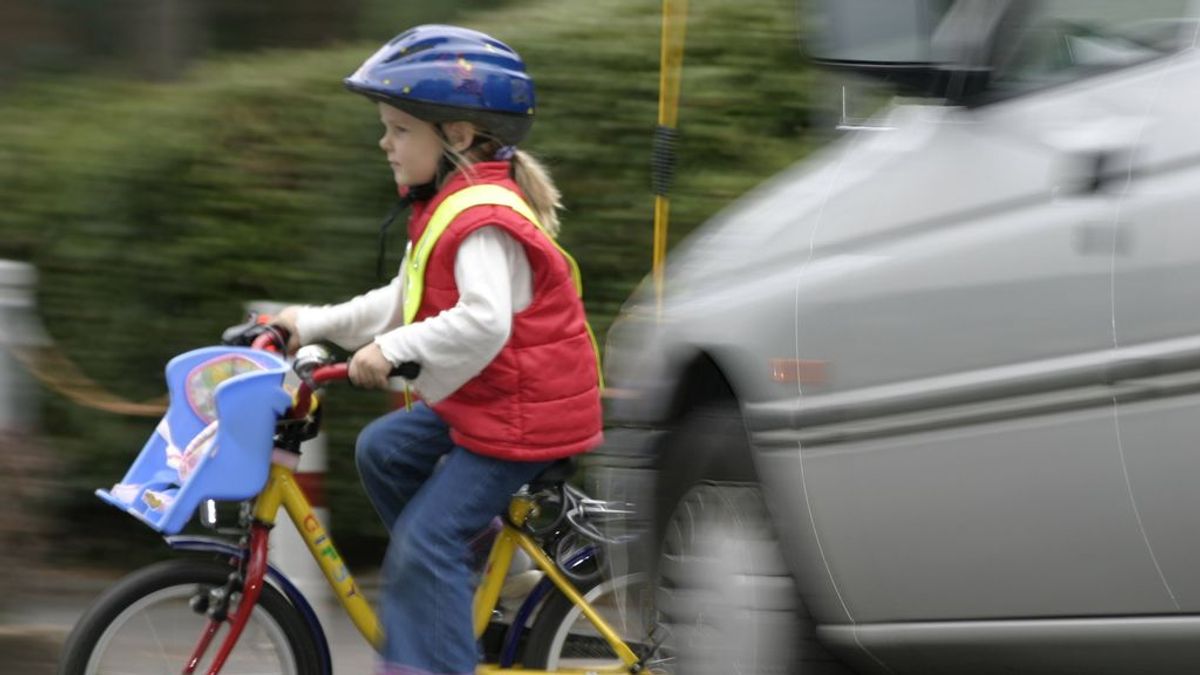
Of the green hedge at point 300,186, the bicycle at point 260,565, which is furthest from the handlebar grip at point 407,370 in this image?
the green hedge at point 300,186

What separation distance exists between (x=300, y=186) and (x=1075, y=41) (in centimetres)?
375

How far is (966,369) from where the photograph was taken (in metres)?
3.67

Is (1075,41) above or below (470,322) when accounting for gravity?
above

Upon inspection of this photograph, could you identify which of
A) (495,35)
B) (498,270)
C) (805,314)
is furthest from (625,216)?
(805,314)

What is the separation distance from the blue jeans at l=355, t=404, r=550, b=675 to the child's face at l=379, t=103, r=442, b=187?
0.63 metres

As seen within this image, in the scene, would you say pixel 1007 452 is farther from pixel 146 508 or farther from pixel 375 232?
pixel 375 232

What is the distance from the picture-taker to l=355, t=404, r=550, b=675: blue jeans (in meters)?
4.74

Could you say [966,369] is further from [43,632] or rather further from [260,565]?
[43,632]

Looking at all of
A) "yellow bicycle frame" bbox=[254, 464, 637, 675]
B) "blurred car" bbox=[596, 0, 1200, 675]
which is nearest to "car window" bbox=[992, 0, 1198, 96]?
"blurred car" bbox=[596, 0, 1200, 675]

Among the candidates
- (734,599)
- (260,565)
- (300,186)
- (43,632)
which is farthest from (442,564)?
(300,186)

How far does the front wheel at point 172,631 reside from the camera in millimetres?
4699

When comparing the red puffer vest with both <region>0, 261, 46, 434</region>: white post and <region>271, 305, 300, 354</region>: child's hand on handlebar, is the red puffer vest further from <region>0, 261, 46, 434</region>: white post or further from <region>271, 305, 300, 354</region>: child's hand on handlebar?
<region>0, 261, 46, 434</region>: white post

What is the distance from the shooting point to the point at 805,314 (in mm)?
4082

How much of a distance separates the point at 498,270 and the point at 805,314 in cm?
80
